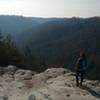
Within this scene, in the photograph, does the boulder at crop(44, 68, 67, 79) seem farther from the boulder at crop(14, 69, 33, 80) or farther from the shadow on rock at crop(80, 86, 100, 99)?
the shadow on rock at crop(80, 86, 100, 99)

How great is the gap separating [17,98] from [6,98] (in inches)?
37.8

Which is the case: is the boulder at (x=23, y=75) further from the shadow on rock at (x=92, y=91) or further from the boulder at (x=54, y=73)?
the shadow on rock at (x=92, y=91)

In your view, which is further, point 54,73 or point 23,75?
point 23,75

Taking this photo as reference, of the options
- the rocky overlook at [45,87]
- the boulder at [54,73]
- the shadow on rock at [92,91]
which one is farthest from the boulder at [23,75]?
the shadow on rock at [92,91]

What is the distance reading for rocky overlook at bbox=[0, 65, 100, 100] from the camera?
20.9 m

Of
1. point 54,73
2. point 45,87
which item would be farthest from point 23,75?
point 45,87

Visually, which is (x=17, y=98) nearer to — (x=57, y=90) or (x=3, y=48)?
(x=57, y=90)

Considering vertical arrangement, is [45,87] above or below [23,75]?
above

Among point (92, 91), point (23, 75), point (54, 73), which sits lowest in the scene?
point (23, 75)

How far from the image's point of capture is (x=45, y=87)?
78.0 ft

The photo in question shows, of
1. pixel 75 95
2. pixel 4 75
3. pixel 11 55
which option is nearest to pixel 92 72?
pixel 11 55

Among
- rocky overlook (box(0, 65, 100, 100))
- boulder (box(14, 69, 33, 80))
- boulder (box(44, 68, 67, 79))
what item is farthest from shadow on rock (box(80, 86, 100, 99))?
boulder (box(14, 69, 33, 80))

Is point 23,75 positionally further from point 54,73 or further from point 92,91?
point 92,91

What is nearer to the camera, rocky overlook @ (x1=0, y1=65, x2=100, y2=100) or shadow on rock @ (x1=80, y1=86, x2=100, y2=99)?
rocky overlook @ (x1=0, y1=65, x2=100, y2=100)
